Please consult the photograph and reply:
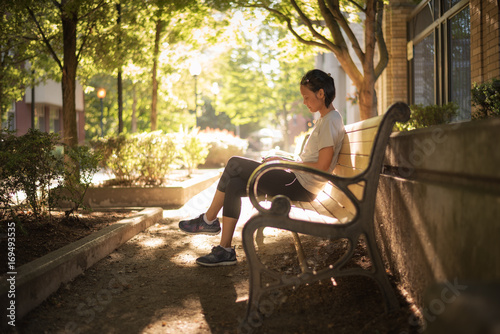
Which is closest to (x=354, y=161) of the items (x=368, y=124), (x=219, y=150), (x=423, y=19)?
(x=368, y=124)

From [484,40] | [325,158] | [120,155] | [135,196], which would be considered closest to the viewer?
[325,158]

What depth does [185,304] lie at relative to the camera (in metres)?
3.47

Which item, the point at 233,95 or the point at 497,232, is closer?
the point at 497,232

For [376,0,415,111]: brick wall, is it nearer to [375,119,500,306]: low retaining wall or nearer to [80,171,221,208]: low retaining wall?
[80,171,221,208]: low retaining wall

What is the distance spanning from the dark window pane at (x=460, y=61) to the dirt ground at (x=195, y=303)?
699 cm

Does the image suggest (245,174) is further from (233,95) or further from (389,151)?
(233,95)

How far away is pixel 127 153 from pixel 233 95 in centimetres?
3224

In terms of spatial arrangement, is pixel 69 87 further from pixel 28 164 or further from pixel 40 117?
pixel 40 117

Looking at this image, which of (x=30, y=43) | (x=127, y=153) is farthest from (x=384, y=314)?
(x=30, y=43)

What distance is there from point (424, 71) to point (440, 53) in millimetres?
1515

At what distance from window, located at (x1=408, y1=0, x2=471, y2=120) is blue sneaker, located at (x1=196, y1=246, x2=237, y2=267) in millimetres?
7673

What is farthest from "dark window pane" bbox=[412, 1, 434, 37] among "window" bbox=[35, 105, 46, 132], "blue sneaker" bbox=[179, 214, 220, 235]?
"window" bbox=[35, 105, 46, 132]

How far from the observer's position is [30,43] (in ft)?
41.0

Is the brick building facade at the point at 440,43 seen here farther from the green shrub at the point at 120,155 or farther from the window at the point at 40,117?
the window at the point at 40,117
